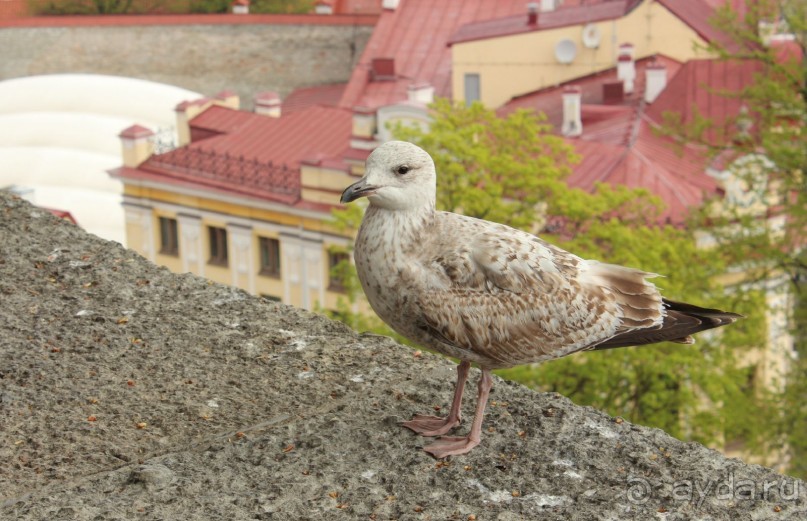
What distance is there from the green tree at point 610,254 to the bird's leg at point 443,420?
1637cm

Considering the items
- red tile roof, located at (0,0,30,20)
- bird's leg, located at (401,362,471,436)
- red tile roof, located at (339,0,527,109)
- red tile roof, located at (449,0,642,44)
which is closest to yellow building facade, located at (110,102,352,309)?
red tile roof, located at (339,0,527,109)

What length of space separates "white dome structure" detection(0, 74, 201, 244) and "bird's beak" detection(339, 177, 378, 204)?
39072 mm

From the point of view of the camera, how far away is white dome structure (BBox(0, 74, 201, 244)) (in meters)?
46.0

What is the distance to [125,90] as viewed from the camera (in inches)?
2106

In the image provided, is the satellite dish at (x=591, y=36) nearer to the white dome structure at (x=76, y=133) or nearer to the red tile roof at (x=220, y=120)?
the red tile roof at (x=220, y=120)

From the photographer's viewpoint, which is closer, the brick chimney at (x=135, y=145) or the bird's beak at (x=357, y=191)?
the bird's beak at (x=357, y=191)

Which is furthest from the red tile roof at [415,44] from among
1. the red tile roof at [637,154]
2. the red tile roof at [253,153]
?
the red tile roof at [637,154]

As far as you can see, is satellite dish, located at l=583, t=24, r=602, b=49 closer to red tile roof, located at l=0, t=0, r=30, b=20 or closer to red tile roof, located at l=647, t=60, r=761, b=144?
red tile roof, located at l=647, t=60, r=761, b=144

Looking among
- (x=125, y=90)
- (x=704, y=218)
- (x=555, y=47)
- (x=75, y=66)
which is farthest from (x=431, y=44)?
(x=704, y=218)

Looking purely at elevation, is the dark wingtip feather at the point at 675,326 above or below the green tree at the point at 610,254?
above

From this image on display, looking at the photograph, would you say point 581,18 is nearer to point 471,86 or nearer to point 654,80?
point 471,86

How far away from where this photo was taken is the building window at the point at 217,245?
38.2 m

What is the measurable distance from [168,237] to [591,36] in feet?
45.7

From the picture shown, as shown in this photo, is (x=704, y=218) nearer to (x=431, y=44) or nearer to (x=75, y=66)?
(x=431, y=44)
